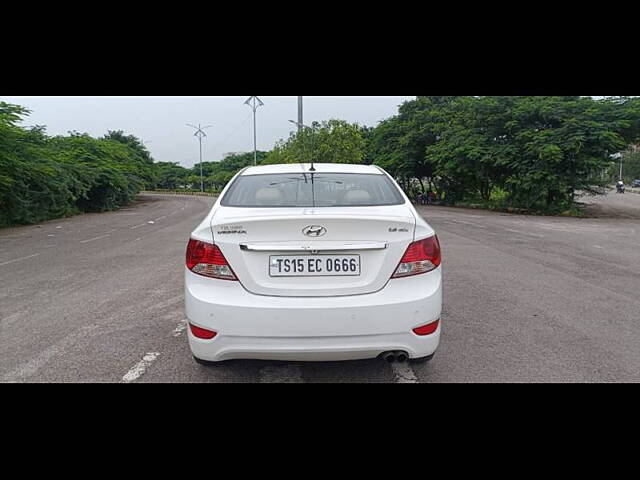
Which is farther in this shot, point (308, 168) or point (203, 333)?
point (308, 168)

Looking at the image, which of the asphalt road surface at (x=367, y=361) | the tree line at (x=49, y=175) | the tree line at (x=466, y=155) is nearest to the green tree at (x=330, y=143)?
the tree line at (x=466, y=155)

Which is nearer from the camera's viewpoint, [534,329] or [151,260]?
[534,329]

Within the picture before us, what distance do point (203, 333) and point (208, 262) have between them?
0.43 meters

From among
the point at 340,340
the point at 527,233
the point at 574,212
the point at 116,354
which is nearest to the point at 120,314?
the point at 116,354

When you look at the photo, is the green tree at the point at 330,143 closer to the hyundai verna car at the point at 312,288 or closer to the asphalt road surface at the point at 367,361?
the asphalt road surface at the point at 367,361

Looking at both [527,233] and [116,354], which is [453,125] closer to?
[527,233]

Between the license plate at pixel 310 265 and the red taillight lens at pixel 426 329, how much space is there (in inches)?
21.0

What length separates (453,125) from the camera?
1139 inches

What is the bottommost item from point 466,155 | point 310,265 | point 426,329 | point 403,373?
point 403,373

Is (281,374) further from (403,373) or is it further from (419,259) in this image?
(419,259)

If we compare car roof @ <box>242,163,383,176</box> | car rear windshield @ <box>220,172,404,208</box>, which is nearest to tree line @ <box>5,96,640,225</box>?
car roof @ <box>242,163,383,176</box>

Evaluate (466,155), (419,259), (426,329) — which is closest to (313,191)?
(419,259)

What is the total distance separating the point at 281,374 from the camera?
3260mm
